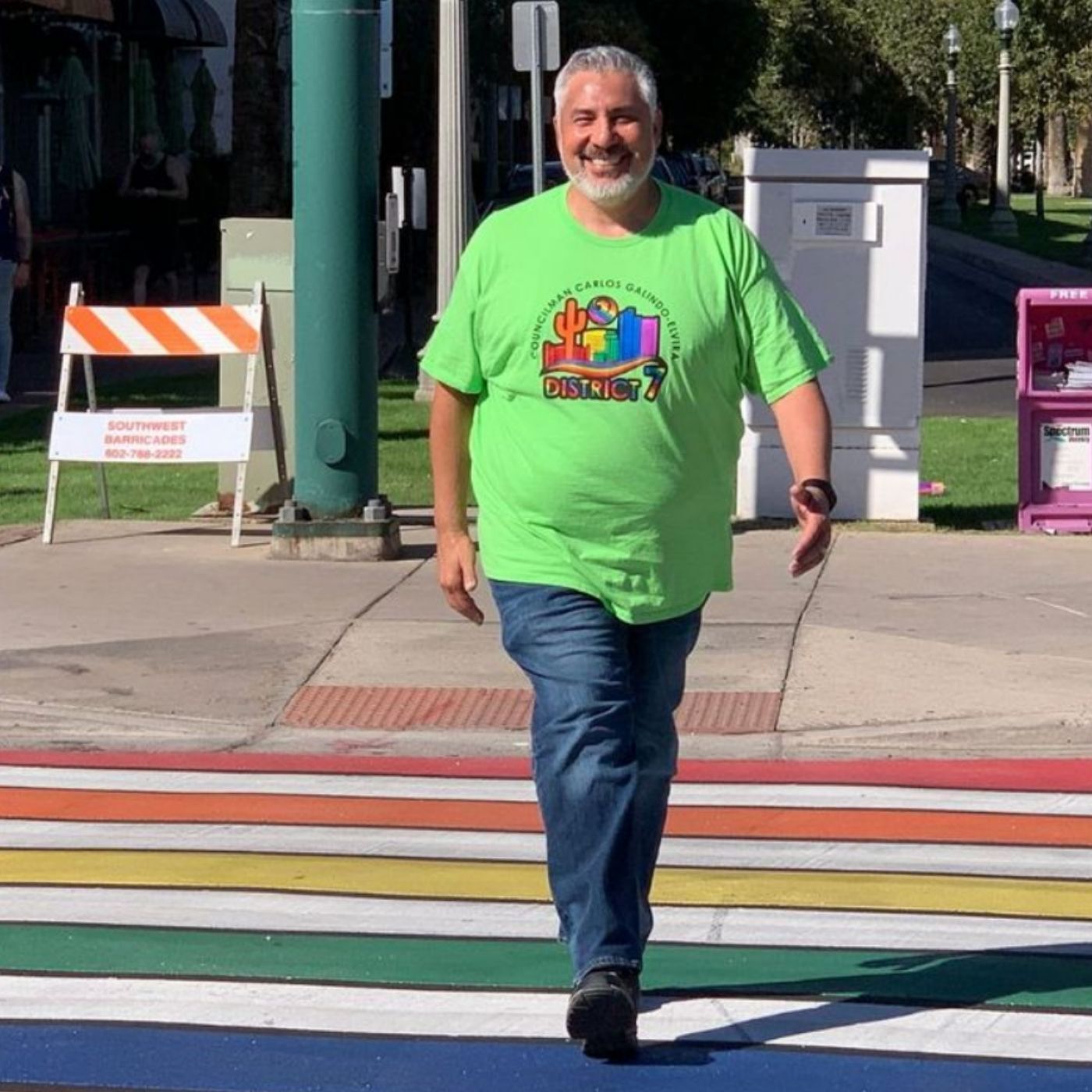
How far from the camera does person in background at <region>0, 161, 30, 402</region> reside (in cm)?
1775

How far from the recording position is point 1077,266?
130 ft

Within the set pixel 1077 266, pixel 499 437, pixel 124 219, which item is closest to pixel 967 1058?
pixel 499 437

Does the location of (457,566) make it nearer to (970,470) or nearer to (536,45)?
(970,470)

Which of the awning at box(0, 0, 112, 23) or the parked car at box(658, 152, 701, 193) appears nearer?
the awning at box(0, 0, 112, 23)

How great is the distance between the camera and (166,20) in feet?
101

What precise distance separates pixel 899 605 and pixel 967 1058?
5.08 metres

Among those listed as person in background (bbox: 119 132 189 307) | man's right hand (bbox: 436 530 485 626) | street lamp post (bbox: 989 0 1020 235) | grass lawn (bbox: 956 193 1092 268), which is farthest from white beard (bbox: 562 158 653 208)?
street lamp post (bbox: 989 0 1020 235)

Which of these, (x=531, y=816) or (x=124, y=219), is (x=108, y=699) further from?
(x=124, y=219)

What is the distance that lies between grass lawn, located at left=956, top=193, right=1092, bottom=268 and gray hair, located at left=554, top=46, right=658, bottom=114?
3604 centimetres

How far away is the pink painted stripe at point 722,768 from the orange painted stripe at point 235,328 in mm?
3920

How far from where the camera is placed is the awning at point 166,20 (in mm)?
30312

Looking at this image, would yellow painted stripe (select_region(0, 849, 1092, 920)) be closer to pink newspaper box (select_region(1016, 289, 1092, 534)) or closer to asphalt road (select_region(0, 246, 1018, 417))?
pink newspaper box (select_region(1016, 289, 1092, 534))

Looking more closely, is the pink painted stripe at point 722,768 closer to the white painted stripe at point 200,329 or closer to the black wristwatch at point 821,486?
the black wristwatch at point 821,486

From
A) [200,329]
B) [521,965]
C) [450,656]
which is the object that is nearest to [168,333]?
[200,329]
